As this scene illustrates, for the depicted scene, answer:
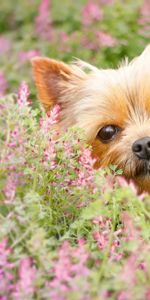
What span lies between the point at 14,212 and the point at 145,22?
12.4ft

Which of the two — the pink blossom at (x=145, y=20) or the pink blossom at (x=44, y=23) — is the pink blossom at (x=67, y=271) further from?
the pink blossom at (x=44, y=23)

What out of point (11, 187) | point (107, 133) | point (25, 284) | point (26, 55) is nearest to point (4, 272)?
point (25, 284)

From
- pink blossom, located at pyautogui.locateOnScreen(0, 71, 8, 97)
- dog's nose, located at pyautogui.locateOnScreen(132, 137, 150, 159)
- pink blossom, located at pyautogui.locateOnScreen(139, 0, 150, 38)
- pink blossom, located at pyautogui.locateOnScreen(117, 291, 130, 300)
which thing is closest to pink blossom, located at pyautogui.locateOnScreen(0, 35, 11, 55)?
pink blossom, located at pyautogui.locateOnScreen(0, 71, 8, 97)

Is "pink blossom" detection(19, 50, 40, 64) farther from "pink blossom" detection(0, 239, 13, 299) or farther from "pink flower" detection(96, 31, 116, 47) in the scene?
"pink blossom" detection(0, 239, 13, 299)

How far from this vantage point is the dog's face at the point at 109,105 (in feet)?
11.8

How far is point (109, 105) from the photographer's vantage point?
12.8ft

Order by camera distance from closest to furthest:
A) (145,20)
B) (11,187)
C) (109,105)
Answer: (11,187) < (109,105) < (145,20)

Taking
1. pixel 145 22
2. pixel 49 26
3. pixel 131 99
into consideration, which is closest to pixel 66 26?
pixel 49 26

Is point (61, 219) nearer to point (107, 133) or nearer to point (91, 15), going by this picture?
point (107, 133)

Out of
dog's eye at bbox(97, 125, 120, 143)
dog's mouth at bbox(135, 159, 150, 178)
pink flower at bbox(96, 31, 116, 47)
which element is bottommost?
dog's mouth at bbox(135, 159, 150, 178)

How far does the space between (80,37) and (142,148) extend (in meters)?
2.36

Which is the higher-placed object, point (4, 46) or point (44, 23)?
point (44, 23)

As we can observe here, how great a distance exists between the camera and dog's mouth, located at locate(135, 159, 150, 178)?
3.54 metres

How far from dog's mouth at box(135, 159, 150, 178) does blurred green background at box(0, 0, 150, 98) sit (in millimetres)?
1845
